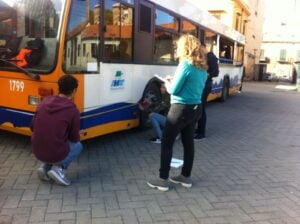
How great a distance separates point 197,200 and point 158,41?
14.4 feet

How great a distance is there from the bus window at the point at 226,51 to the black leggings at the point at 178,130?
925 cm

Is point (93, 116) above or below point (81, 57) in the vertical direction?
below

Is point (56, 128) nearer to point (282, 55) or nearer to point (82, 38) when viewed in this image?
point (82, 38)

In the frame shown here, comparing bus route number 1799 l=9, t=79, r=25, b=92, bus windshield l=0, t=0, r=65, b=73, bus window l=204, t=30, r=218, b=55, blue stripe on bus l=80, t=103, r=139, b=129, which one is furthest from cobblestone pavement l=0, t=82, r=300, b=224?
bus window l=204, t=30, r=218, b=55

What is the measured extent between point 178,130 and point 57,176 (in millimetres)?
1540

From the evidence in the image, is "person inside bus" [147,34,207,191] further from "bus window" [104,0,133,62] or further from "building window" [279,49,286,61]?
"building window" [279,49,286,61]

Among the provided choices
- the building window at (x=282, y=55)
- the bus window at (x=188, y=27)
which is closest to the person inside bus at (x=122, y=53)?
the bus window at (x=188, y=27)

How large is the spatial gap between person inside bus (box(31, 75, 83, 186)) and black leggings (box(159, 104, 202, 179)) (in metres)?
1.07

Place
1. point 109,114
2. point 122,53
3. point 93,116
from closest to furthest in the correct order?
point 93,116 → point 109,114 → point 122,53

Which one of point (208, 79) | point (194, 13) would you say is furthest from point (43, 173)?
point (194, 13)

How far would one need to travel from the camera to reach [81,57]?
557cm

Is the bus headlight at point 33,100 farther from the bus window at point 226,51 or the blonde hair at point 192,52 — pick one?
the bus window at point 226,51

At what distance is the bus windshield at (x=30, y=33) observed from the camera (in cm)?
534

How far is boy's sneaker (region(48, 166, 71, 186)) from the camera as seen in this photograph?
451 centimetres
